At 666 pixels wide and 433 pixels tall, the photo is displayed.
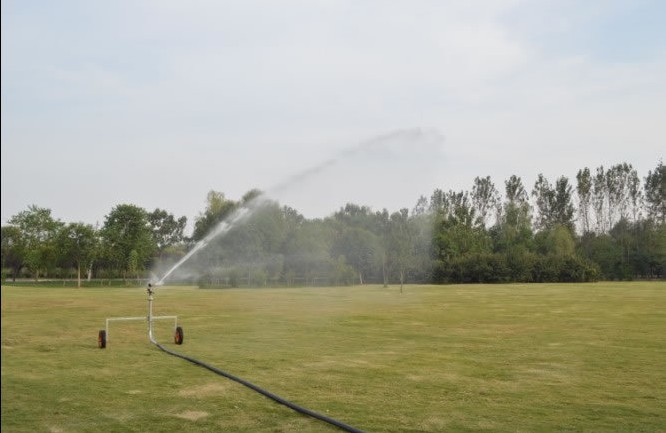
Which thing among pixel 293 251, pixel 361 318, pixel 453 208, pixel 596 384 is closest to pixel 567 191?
pixel 453 208

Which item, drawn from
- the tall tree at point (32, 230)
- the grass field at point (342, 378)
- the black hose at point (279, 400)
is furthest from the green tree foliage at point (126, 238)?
the tall tree at point (32, 230)

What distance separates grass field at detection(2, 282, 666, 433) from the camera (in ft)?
30.5

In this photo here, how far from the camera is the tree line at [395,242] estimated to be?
35562 millimetres

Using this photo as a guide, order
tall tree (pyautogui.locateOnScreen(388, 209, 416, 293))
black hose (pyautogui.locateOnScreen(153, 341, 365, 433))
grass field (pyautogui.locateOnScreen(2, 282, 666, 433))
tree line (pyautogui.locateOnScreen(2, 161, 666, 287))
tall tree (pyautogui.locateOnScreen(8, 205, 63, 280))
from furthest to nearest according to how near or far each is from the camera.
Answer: tall tree (pyautogui.locateOnScreen(388, 209, 416, 293)), tree line (pyautogui.locateOnScreen(2, 161, 666, 287)), grass field (pyautogui.locateOnScreen(2, 282, 666, 433)), black hose (pyautogui.locateOnScreen(153, 341, 365, 433)), tall tree (pyautogui.locateOnScreen(8, 205, 63, 280))

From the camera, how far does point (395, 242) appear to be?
65062mm

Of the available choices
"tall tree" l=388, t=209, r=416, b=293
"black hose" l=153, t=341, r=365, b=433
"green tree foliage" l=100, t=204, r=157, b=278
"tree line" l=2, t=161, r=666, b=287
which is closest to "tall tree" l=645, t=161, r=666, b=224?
"tree line" l=2, t=161, r=666, b=287

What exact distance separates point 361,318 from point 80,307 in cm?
1761

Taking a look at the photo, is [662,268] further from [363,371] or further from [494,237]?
[363,371]

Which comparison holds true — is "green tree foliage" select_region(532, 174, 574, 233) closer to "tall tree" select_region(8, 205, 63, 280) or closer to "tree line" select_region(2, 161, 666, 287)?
"tree line" select_region(2, 161, 666, 287)

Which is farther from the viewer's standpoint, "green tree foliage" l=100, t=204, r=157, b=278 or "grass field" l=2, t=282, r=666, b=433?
"green tree foliage" l=100, t=204, r=157, b=278

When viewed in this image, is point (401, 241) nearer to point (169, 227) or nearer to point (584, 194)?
point (584, 194)

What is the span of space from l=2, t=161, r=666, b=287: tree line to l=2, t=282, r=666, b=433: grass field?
405 centimetres

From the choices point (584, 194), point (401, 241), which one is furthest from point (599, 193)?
point (401, 241)

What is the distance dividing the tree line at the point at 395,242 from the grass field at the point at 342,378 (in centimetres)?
405
